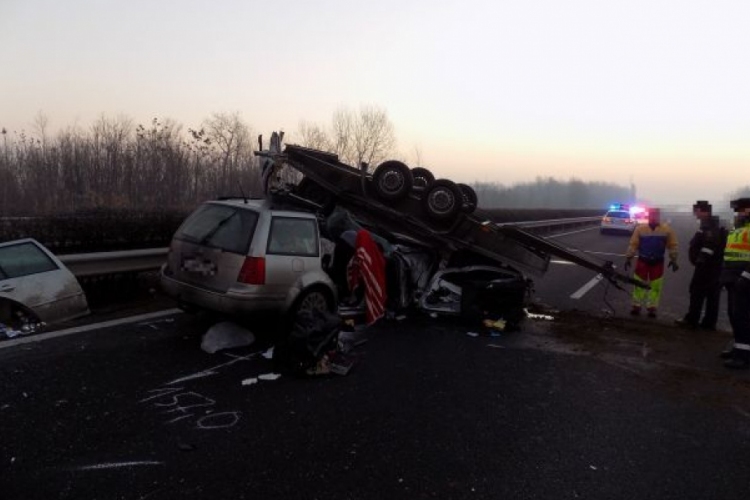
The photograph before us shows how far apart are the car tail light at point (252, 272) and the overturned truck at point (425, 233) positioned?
1864mm

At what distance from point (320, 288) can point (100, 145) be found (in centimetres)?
3086

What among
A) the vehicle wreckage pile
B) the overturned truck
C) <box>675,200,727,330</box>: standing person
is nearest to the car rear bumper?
the vehicle wreckage pile

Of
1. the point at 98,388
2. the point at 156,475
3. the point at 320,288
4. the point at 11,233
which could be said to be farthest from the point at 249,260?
the point at 11,233

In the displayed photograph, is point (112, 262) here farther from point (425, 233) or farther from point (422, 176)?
point (422, 176)

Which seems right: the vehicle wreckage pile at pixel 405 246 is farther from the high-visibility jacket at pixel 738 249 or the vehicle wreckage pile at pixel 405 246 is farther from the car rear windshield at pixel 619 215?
the car rear windshield at pixel 619 215

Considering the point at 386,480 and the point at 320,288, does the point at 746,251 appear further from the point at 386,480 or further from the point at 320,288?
the point at 386,480

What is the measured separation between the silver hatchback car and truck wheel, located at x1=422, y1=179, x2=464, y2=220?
2.66 m

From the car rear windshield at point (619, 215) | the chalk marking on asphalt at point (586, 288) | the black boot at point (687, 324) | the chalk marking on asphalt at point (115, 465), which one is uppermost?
the car rear windshield at point (619, 215)

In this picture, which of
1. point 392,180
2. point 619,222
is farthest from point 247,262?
point 619,222

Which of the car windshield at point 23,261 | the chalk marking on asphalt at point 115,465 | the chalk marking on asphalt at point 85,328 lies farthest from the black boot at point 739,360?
the car windshield at point 23,261

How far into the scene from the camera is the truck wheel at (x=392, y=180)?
861 cm

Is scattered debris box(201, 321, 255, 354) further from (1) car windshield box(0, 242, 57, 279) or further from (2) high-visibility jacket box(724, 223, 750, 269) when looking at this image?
(2) high-visibility jacket box(724, 223, 750, 269)

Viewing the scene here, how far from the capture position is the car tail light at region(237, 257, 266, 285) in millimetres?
5496

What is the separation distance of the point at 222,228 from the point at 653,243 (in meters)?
6.75
